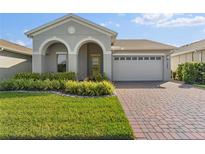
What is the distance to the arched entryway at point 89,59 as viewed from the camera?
1869cm

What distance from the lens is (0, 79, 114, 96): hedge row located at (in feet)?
34.0

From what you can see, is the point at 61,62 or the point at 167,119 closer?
the point at 167,119

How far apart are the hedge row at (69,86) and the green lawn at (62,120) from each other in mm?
1738

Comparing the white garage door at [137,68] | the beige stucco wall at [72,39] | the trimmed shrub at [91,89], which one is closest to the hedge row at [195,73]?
the white garage door at [137,68]

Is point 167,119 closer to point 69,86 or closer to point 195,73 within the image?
point 69,86

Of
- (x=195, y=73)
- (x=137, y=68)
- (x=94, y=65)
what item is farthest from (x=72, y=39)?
(x=195, y=73)

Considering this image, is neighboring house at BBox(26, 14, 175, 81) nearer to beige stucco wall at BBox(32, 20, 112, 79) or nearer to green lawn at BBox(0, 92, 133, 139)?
beige stucco wall at BBox(32, 20, 112, 79)

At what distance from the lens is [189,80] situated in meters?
17.9

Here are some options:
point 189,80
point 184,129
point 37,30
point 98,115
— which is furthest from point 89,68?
point 184,129

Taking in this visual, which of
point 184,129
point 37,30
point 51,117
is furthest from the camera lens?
point 37,30

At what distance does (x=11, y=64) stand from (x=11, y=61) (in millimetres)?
273

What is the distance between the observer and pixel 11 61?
59.2 feet
